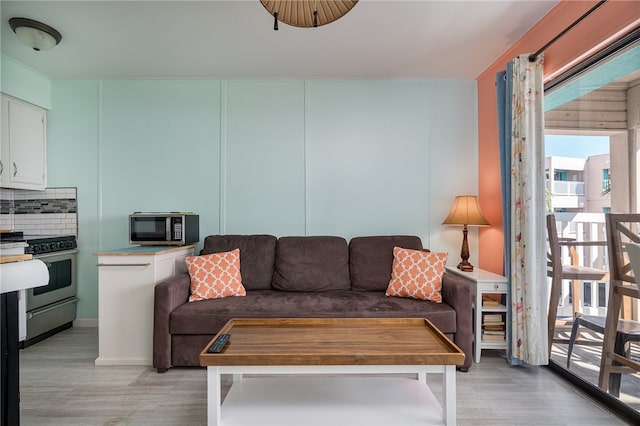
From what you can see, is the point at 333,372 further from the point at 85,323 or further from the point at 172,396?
the point at 85,323

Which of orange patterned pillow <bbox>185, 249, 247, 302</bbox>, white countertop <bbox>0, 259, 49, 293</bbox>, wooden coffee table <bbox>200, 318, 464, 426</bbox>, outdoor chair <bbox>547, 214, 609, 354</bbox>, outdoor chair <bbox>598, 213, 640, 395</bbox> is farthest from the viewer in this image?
orange patterned pillow <bbox>185, 249, 247, 302</bbox>

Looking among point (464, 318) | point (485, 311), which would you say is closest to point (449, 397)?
point (464, 318)

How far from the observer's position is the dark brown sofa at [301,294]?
2.32 meters

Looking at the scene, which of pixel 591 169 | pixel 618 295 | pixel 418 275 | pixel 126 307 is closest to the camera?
pixel 618 295

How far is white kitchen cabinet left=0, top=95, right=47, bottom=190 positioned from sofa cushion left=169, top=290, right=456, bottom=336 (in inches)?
88.2

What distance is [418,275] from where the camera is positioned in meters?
2.61

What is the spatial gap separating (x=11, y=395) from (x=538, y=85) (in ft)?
10.9

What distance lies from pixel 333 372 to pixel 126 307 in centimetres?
185

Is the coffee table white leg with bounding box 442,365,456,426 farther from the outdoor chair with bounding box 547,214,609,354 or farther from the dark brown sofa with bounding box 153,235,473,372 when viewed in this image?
the outdoor chair with bounding box 547,214,609,354

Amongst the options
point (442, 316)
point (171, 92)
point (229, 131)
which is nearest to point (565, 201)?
point (442, 316)

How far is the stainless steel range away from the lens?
9.25 feet

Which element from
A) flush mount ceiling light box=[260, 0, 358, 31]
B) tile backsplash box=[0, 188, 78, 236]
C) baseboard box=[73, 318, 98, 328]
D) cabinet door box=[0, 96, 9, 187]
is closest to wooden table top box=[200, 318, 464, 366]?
flush mount ceiling light box=[260, 0, 358, 31]

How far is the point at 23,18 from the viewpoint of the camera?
7.64 feet

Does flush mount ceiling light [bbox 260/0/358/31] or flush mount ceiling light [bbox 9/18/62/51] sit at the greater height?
flush mount ceiling light [bbox 9/18/62/51]
